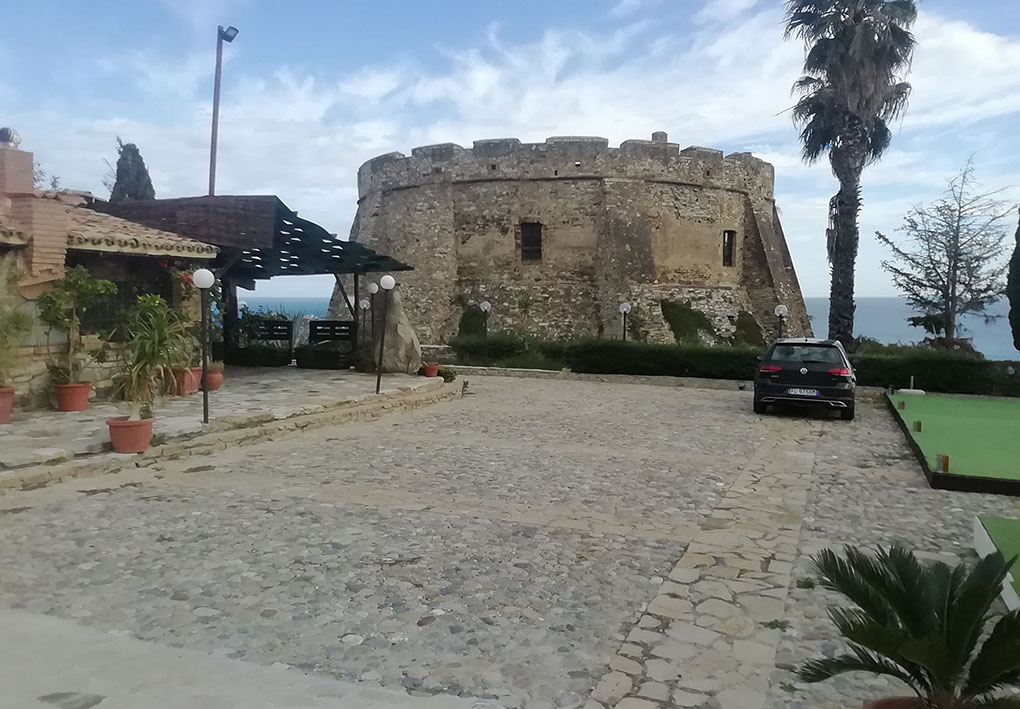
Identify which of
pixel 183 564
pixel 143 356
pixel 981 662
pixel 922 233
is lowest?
pixel 183 564

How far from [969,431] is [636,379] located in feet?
27.3

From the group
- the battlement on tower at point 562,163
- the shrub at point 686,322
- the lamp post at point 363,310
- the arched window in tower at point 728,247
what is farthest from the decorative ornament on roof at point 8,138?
the arched window in tower at point 728,247

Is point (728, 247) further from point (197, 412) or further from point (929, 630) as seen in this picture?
point (929, 630)

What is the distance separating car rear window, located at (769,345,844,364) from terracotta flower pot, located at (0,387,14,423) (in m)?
11.1

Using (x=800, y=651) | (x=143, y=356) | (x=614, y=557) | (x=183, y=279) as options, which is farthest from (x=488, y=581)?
(x=183, y=279)

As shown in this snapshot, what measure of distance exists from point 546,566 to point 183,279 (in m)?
9.62

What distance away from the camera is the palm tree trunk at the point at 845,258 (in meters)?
17.1

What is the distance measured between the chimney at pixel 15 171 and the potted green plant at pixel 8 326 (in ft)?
4.67

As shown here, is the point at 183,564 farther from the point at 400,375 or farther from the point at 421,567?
the point at 400,375

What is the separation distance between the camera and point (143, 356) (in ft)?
25.4

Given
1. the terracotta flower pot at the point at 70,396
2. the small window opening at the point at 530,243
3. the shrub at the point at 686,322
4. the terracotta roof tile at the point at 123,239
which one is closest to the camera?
the terracotta flower pot at the point at 70,396

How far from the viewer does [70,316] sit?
32.5 feet

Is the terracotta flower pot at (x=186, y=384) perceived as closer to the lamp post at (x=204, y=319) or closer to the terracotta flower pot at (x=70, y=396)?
the terracotta flower pot at (x=70, y=396)

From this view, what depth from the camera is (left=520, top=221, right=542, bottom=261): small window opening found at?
23.8 m
